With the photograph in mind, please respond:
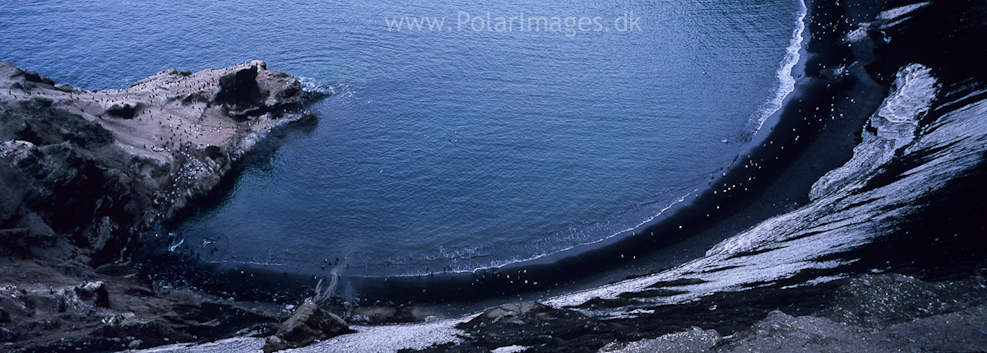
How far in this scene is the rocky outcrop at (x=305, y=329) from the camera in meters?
39.7

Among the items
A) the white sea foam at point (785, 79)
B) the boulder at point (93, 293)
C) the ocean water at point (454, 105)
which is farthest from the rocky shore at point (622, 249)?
the ocean water at point (454, 105)

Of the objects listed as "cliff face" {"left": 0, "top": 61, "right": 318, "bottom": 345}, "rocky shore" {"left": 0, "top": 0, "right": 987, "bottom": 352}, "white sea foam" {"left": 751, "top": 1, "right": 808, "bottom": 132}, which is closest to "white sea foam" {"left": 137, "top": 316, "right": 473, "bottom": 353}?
"rocky shore" {"left": 0, "top": 0, "right": 987, "bottom": 352}

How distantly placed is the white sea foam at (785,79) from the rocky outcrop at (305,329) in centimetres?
5591

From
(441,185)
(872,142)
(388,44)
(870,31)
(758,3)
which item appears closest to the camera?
(872,142)

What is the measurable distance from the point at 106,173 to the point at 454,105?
138 ft

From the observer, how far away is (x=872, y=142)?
201ft

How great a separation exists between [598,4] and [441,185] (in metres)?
62.2

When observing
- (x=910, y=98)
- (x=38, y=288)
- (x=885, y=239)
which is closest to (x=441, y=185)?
(x=38, y=288)

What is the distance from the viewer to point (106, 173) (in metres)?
58.4

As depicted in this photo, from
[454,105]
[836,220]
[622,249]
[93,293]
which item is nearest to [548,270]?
[622,249]

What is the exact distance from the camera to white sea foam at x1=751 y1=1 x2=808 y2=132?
74.2 m

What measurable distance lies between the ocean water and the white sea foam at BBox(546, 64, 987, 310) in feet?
37.2

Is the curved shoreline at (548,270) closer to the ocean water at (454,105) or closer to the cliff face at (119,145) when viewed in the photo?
the ocean water at (454,105)

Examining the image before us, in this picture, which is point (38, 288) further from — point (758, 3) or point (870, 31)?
point (758, 3)
